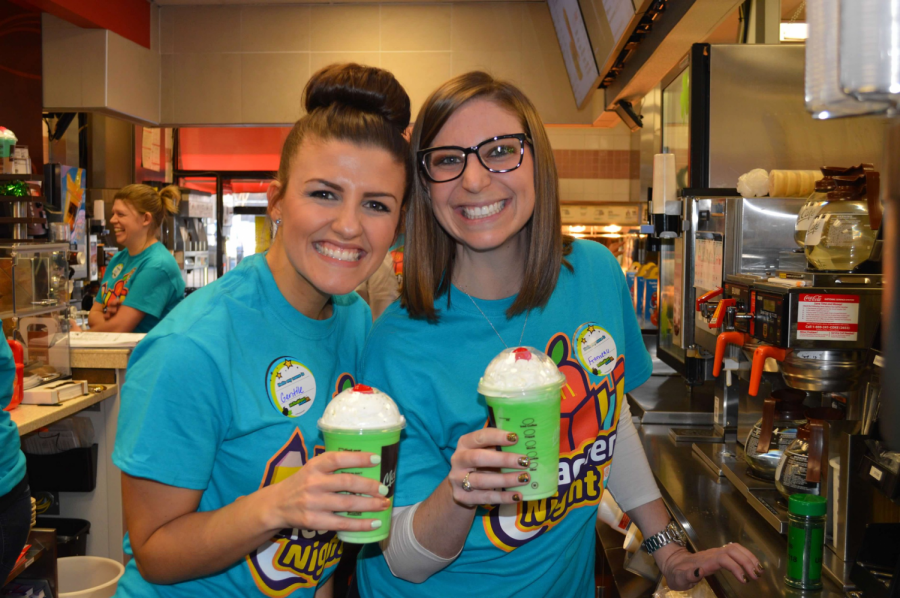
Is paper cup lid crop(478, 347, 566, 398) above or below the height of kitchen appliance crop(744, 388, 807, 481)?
above

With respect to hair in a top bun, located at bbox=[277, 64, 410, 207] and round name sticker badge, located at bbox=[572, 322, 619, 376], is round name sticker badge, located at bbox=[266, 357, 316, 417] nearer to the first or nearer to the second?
hair in a top bun, located at bbox=[277, 64, 410, 207]

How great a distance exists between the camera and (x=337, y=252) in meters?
1.37

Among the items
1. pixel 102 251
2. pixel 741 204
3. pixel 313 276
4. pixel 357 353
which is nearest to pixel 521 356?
pixel 313 276

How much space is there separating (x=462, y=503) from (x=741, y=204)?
5.96 feet

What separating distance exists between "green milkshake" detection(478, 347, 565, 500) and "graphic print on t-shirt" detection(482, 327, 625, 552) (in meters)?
0.27

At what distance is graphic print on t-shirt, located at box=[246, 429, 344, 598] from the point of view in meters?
1.34

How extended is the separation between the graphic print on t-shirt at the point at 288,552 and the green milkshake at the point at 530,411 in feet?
1.32

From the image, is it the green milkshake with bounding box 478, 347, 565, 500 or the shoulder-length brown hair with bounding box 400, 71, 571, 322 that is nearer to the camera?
the green milkshake with bounding box 478, 347, 565, 500

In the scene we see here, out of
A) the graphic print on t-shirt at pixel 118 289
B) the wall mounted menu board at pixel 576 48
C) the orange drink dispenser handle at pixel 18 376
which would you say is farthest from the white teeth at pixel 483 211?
the graphic print on t-shirt at pixel 118 289

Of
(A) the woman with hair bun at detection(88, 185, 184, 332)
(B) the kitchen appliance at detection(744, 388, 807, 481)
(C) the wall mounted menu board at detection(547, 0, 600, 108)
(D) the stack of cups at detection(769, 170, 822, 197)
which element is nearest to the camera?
(B) the kitchen appliance at detection(744, 388, 807, 481)

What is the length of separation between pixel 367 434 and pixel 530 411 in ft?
0.86

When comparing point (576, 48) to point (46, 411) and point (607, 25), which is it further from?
point (46, 411)

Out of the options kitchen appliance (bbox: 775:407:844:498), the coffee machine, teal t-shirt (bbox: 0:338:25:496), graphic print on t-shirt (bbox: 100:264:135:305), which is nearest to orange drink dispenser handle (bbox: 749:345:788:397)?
the coffee machine

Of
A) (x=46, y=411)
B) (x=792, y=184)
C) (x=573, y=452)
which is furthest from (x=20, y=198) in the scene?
(x=792, y=184)
